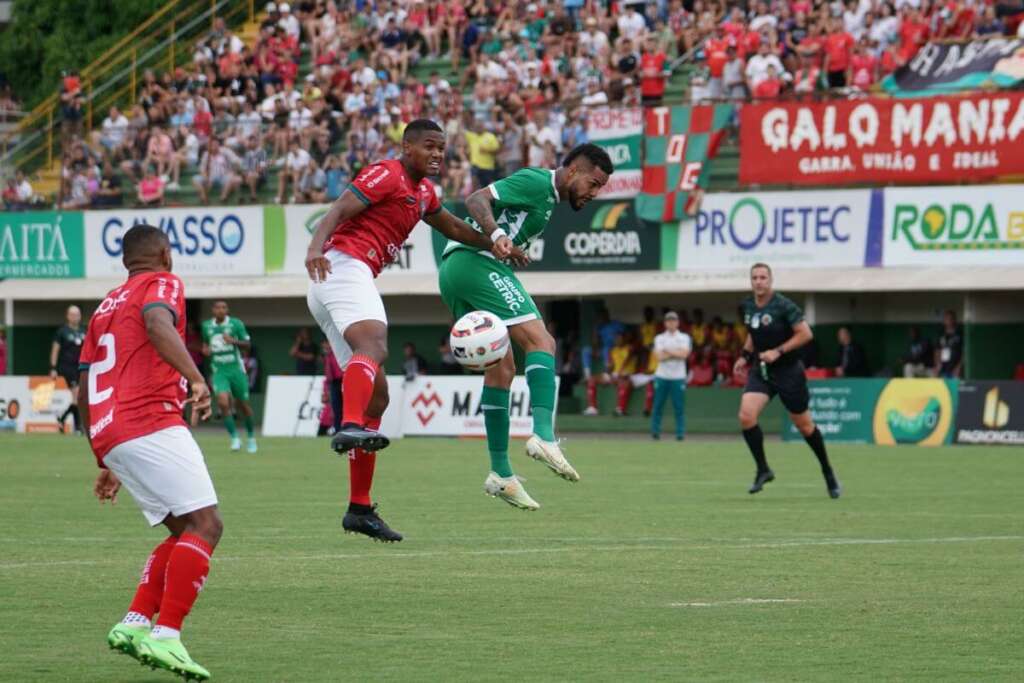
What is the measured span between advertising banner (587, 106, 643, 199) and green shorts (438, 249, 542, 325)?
22.8m

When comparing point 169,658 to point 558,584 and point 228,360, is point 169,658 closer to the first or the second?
point 558,584

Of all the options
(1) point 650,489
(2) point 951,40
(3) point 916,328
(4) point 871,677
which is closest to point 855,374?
(3) point 916,328

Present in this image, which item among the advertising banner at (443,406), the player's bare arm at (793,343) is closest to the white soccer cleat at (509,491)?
the player's bare arm at (793,343)

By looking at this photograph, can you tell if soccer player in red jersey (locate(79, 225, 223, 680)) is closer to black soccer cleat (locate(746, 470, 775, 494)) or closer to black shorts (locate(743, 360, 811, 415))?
black soccer cleat (locate(746, 470, 775, 494))

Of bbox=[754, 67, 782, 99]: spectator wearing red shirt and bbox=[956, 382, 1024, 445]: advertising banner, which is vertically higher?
bbox=[754, 67, 782, 99]: spectator wearing red shirt

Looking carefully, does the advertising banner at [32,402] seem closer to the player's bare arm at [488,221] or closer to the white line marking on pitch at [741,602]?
the player's bare arm at [488,221]

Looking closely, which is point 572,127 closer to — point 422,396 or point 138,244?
point 422,396

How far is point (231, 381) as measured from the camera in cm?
2948

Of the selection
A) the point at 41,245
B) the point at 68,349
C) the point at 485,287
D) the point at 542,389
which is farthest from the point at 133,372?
the point at 41,245

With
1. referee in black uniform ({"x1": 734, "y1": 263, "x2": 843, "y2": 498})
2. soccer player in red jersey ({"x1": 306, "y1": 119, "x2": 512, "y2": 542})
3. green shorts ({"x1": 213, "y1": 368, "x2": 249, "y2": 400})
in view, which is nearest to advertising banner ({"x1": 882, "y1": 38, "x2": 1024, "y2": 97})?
green shorts ({"x1": 213, "y1": 368, "x2": 249, "y2": 400})

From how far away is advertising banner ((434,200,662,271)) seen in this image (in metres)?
37.2

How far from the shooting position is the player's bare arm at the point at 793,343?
782 inches

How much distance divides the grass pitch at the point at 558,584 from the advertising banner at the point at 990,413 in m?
8.98

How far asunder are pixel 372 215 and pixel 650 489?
9.40 metres
